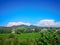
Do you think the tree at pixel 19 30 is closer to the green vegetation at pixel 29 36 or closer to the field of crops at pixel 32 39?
the green vegetation at pixel 29 36

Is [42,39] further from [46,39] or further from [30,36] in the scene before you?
[30,36]

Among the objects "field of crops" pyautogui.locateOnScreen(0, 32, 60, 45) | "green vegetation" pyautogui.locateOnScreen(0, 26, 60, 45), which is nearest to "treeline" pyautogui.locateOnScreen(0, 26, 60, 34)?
"green vegetation" pyautogui.locateOnScreen(0, 26, 60, 45)

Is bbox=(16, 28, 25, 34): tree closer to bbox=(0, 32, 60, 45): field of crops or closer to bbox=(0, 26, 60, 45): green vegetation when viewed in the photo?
bbox=(0, 26, 60, 45): green vegetation

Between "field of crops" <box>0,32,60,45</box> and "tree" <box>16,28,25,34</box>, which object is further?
"tree" <box>16,28,25,34</box>

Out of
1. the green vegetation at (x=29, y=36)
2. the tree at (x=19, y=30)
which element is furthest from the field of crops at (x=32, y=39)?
the tree at (x=19, y=30)

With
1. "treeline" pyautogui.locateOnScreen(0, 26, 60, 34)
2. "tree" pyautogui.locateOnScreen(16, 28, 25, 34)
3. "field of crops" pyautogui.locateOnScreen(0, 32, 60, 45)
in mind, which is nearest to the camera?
"field of crops" pyautogui.locateOnScreen(0, 32, 60, 45)

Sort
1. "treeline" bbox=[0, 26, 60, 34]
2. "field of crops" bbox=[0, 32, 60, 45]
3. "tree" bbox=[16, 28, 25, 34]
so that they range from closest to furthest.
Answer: "field of crops" bbox=[0, 32, 60, 45], "treeline" bbox=[0, 26, 60, 34], "tree" bbox=[16, 28, 25, 34]

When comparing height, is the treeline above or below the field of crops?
above

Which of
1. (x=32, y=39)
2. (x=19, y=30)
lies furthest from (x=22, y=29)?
(x=32, y=39)

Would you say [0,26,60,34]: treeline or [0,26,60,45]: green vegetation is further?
[0,26,60,34]: treeline

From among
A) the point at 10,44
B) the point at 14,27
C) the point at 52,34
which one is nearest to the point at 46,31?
the point at 52,34

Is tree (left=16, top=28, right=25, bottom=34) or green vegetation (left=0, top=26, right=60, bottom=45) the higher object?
tree (left=16, top=28, right=25, bottom=34)
